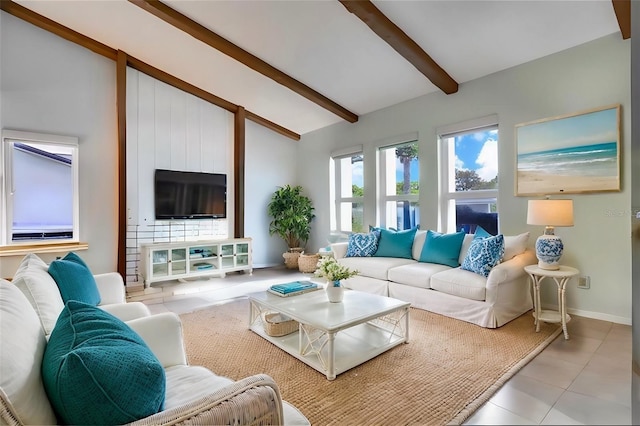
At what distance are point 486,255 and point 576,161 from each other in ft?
4.12

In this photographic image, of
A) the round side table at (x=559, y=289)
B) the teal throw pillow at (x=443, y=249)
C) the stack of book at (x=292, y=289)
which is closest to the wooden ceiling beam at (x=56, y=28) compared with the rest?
the stack of book at (x=292, y=289)

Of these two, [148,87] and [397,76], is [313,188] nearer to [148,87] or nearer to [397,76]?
[397,76]

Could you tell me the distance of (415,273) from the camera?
3.37 meters

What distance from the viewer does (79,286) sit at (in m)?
1.90

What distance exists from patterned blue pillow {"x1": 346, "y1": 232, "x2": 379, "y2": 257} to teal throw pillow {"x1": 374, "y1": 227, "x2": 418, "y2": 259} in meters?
0.07

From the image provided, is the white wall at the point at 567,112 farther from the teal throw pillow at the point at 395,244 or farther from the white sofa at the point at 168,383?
the white sofa at the point at 168,383

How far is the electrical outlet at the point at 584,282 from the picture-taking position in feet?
10.0

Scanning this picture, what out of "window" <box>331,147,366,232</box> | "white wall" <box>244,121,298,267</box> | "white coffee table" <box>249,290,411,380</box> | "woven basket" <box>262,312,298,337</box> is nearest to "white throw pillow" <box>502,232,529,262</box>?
"white coffee table" <box>249,290,411,380</box>

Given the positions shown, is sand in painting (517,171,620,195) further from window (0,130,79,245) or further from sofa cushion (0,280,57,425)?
window (0,130,79,245)

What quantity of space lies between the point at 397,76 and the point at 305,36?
1.24m

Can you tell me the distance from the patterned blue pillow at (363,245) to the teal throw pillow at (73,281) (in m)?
2.88

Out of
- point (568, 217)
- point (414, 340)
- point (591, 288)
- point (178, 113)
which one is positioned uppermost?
point (178, 113)

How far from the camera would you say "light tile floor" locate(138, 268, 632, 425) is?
1.41ft

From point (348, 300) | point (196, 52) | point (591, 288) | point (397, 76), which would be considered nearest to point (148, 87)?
point (196, 52)
